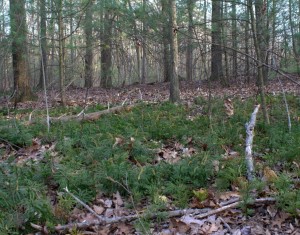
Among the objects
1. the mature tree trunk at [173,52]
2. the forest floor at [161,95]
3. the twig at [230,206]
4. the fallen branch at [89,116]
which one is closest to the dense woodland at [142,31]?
the mature tree trunk at [173,52]

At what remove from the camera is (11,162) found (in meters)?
5.48

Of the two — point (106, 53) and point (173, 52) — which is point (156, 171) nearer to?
point (173, 52)

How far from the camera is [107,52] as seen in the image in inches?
733

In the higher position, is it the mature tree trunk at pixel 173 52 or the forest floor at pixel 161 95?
the mature tree trunk at pixel 173 52

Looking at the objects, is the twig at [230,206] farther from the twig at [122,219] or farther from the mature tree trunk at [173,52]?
the mature tree trunk at [173,52]

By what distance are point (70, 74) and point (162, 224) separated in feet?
35.5

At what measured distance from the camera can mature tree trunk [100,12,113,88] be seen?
1467 cm

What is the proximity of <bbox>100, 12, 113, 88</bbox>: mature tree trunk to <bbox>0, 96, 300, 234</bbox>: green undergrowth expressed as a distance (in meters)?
7.64

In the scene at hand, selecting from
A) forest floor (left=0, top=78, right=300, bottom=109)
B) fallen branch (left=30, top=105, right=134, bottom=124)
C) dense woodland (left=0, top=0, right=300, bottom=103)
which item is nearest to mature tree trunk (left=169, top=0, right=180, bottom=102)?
dense woodland (left=0, top=0, right=300, bottom=103)

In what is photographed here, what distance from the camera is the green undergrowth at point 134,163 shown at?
155 inches

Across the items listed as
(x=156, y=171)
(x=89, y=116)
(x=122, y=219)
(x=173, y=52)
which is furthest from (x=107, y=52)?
(x=122, y=219)

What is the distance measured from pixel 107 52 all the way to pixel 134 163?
14.0 meters

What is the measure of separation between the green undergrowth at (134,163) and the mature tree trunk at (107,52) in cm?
764

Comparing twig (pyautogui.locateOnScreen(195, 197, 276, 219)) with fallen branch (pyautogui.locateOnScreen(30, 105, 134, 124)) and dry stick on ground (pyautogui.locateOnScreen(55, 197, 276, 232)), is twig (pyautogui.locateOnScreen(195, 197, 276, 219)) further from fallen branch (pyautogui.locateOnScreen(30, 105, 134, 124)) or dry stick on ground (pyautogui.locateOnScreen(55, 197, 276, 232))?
fallen branch (pyautogui.locateOnScreen(30, 105, 134, 124))
